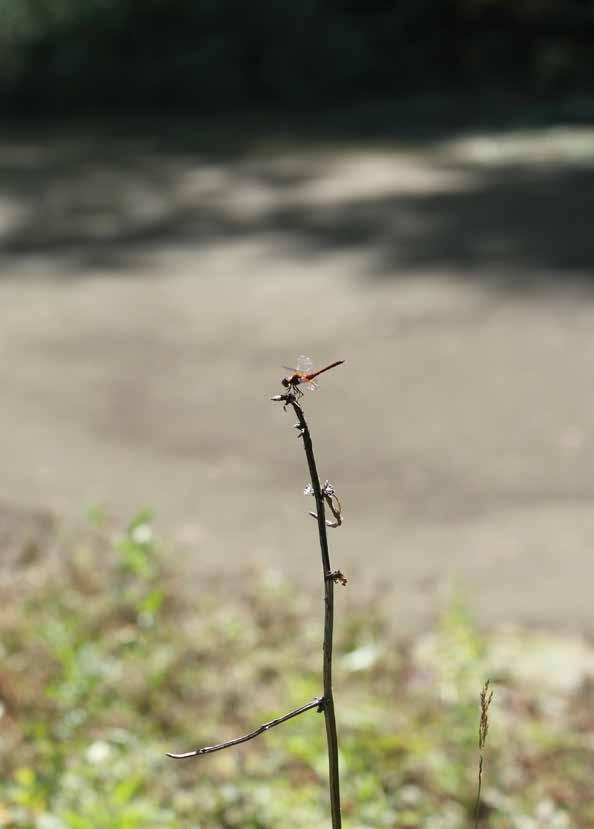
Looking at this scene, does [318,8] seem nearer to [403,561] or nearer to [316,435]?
[316,435]

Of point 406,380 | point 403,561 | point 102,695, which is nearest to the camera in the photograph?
point 102,695

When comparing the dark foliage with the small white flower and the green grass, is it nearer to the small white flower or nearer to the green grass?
the green grass

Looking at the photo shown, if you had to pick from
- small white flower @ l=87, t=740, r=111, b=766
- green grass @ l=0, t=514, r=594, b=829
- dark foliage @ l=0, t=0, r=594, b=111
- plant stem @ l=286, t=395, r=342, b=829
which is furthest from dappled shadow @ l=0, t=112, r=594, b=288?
plant stem @ l=286, t=395, r=342, b=829

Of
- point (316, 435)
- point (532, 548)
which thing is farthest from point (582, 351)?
point (532, 548)

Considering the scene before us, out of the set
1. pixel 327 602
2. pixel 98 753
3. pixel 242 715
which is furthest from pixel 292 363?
pixel 327 602

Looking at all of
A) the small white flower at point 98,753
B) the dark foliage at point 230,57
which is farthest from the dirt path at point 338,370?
the dark foliage at point 230,57

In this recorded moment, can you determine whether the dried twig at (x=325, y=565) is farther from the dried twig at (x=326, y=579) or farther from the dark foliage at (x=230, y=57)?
the dark foliage at (x=230, y=57)

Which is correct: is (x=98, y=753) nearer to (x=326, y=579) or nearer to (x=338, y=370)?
(x=326, y=579)
